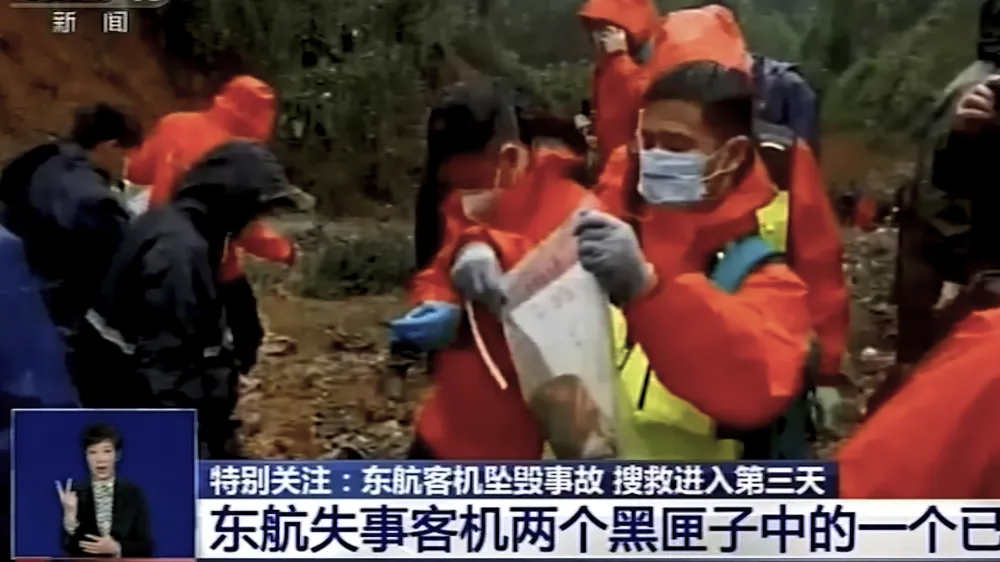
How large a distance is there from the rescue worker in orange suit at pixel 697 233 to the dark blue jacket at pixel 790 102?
1.2 inches

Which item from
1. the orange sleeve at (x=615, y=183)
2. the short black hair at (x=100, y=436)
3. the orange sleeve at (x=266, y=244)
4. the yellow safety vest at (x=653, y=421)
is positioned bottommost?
the short black hair at (x=100, y=436)

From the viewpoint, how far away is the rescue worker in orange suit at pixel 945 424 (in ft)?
8.29

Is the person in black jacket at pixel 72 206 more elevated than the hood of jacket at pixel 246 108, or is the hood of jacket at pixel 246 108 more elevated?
the hood of jacket at pixel 246 108

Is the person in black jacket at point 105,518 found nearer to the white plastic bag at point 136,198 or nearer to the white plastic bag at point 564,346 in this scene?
the white plastic bag at point 136,198

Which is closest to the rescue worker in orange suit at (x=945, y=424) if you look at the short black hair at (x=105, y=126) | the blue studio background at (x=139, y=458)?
the blue studio background at (x=139, y=458)

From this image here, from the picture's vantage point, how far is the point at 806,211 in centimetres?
252

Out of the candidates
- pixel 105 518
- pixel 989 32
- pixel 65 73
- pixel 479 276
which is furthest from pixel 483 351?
pixel 989 32

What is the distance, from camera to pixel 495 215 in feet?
8.34

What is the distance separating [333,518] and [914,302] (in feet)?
3.90

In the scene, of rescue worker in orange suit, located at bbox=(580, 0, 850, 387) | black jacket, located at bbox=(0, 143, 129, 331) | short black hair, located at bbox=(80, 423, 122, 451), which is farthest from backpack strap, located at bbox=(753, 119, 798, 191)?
Answer: short black hair, located at bbox=(80, 423, 122, 451)

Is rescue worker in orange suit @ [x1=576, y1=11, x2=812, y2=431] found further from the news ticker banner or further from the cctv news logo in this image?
the cctv news logo

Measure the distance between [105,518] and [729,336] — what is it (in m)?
1.26

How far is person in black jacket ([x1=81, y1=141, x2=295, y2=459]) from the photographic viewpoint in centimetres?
255

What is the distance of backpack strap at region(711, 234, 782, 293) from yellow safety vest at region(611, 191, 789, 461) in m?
0.21
